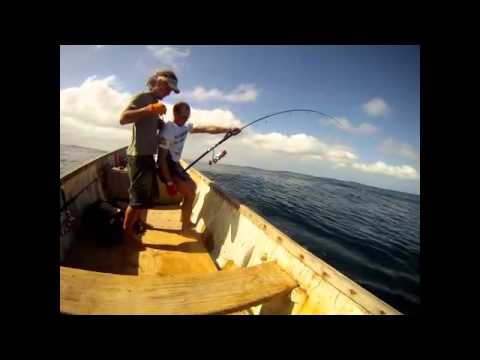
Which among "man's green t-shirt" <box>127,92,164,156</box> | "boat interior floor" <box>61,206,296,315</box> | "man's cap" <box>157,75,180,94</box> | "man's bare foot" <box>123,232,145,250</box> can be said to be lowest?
"man's bare foot" <box>123,232,145,250</box>

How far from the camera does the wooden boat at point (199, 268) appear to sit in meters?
1.59

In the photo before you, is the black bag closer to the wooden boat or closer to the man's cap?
the wooden boat

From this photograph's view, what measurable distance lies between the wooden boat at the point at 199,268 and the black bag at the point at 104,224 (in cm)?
12

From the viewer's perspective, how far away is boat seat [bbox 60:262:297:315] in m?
1.52

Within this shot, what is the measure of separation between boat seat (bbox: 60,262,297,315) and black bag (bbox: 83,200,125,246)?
167cm

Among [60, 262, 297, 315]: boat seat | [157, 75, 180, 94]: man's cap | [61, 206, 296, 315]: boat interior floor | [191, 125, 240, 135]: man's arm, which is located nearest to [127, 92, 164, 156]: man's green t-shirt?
[157, 75, 180, 94]: man's cap

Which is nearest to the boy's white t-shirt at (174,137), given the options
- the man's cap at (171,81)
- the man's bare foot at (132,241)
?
the man's cap at (171,81)

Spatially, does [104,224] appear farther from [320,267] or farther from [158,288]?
[320,267]

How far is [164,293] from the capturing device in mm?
1697
